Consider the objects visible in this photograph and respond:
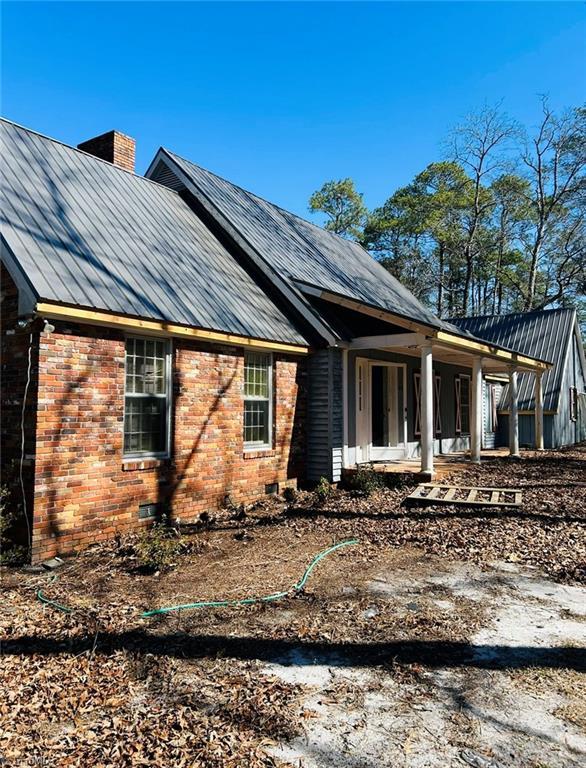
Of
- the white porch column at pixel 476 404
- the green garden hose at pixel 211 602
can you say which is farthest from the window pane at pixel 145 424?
the white porch column at pixel 476 404

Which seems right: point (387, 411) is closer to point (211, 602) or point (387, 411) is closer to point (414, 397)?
point (414, 397)

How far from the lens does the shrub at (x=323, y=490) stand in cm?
998

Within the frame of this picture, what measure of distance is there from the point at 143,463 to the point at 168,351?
5.45 feet

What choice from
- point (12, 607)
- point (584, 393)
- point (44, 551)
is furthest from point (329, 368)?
point (584, 393)

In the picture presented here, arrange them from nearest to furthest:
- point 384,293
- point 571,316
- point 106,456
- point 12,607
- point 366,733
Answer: point 366,733 → point 12,607 → point 106,456 → point 384,293 → point 571,316

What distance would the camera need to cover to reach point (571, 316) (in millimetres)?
22938

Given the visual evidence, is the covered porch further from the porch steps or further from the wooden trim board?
the wooden trim board

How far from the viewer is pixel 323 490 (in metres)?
10.1

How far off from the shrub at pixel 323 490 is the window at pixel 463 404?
338 inches

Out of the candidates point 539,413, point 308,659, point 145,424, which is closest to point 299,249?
point 145,424

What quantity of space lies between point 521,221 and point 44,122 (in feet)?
96.9

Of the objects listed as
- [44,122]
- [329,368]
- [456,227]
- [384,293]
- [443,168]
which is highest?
[443,168]

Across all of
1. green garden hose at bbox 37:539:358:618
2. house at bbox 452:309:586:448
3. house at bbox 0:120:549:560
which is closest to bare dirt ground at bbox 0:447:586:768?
green garden hose at bbox 37:539:358:618

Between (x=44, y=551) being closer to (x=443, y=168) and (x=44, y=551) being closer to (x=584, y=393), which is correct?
(x=584, y=393)
